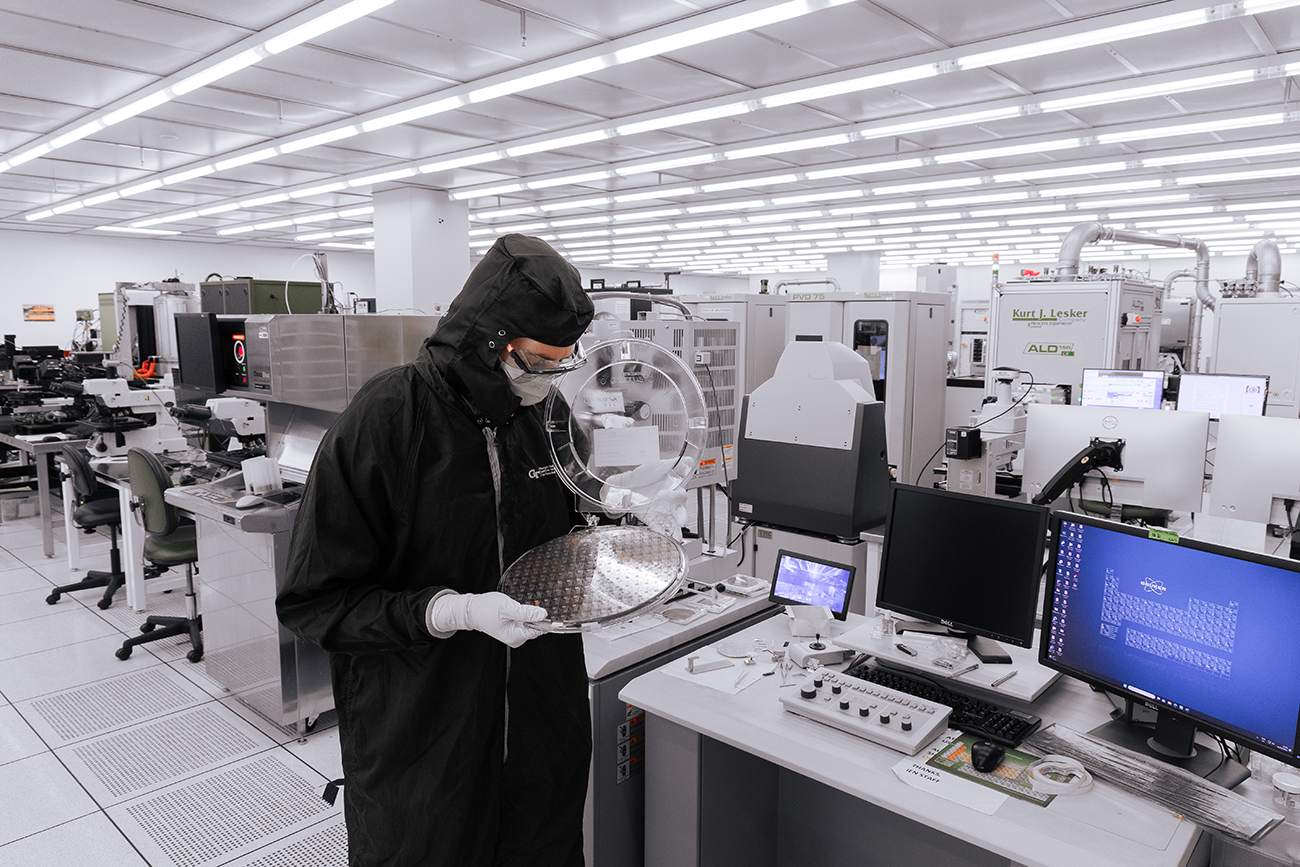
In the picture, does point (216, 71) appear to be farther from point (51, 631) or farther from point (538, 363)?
point (538, 363)

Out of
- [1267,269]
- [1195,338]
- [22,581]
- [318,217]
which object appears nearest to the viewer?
[22,581]

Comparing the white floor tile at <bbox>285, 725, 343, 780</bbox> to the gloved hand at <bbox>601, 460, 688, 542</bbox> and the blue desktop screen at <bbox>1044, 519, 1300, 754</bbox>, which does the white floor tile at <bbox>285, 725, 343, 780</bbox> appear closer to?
the gloved hand at <bbox>601, 460, 688, 542</bbox>

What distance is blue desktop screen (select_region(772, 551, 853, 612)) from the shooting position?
6.84ft

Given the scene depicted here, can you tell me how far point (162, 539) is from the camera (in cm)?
365

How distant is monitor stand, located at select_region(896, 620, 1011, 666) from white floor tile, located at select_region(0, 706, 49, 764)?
10.2 feet

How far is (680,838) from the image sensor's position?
1.89m

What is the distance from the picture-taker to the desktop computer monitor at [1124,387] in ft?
15.9

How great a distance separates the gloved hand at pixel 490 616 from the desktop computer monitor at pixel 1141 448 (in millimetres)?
2209

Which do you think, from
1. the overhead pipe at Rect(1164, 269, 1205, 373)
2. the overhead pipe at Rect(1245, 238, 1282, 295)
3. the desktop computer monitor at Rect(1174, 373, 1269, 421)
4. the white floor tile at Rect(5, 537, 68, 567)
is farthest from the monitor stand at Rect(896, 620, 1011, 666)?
the overhead pipe at Rect(1245, 238, 1282, 295)

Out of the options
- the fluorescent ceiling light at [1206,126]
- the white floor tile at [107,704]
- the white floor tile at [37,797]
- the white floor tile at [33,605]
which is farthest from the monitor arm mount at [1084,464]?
the white floor tile at [33,605]

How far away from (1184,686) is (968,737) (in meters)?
0.40

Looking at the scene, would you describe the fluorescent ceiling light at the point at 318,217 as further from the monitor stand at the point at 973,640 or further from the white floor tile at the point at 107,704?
the monitor stand at the point at 973,640

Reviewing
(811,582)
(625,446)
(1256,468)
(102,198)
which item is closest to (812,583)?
(811,582)

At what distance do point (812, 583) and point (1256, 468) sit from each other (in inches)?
73.7
